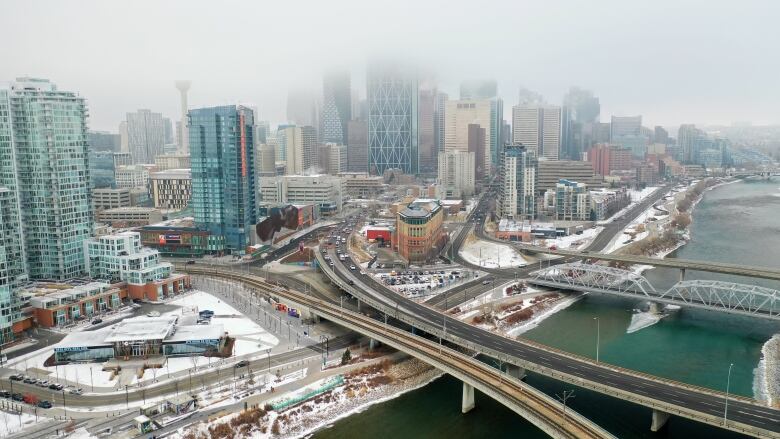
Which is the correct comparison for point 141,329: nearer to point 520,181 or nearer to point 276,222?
point 276,222

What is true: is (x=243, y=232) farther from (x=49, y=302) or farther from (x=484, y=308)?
(x=484, y=308)

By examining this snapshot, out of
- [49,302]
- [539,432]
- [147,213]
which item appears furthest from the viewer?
[147,213]

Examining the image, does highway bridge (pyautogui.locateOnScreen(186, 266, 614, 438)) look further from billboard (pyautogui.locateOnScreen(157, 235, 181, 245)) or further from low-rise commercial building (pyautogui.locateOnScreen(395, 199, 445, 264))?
billboard (pyautogui.locateOnScreen(157, 235, 181, 245))

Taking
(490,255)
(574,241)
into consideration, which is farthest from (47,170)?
(574,241)

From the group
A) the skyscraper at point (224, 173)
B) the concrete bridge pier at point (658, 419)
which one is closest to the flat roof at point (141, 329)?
the skyscraper at point (224, 173)

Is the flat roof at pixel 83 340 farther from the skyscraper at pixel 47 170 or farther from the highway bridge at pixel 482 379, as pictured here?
the skyscraper at pixel 47 170

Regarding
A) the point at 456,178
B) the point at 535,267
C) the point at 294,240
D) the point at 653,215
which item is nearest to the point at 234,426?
the point at 535,267

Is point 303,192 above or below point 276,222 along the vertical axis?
above

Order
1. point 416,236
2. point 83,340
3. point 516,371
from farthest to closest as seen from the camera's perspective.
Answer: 1. point 416,236
2. point 83,340
3. point 516,371
